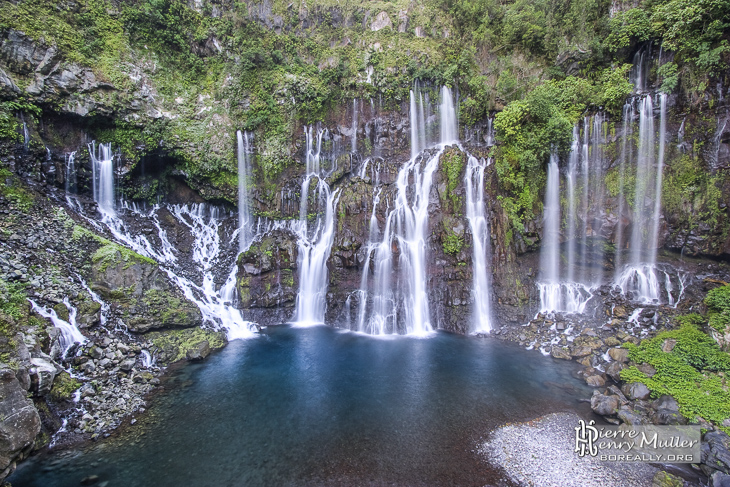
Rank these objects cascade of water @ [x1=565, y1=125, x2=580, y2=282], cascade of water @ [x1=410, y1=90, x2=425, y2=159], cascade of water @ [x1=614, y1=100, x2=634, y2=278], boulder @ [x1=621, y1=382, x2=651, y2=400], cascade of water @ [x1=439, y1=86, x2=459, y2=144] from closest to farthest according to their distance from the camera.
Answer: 1. boulder @ [x1=621, y1=382, x2=651, y2=400]
2. cascade of water @ [x1=614, y1=100, x2=634, y2=278]
3. cascade of water @ [x1=565, y1=125, x2=580, y2=282]
4. cascade of water @ [x1=439, y1=86, x2=459, y2=144]
5. cascade of water @ [x1=410, y1=90, x2=425, y2=159]

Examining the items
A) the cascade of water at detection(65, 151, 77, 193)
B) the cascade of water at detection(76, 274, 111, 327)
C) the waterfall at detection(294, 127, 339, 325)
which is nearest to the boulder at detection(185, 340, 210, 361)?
the cascade of water at detection(76, 274, 111, 327)

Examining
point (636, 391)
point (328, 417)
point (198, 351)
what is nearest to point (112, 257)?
point (198, 351)

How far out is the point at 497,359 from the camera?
14.5 m

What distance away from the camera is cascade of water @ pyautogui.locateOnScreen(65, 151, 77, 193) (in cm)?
1850

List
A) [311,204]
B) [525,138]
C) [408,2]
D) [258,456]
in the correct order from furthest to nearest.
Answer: [408,2] < [311,204] < [525,138] < [258,456]

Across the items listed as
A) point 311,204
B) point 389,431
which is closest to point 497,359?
point 389,431

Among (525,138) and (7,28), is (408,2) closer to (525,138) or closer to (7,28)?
(525,138)

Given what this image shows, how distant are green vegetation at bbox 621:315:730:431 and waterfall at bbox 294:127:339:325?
1483cm

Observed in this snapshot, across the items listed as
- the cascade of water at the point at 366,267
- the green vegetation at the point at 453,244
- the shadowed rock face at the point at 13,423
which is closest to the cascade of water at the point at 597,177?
the green vegetation at the point at 453,244

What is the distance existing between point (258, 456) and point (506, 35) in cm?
2852

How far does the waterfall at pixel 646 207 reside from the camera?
16562 mm

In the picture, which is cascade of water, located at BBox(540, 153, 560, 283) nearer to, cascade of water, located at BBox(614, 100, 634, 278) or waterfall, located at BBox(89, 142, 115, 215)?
cascade of water, located at BBox(614, 100, 634, 278)

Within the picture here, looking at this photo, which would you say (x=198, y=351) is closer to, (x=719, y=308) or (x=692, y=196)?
(x=719, y=308)

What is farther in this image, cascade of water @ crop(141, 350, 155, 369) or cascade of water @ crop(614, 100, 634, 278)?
cascade of water @ crop(614, 100, 634, 278)
